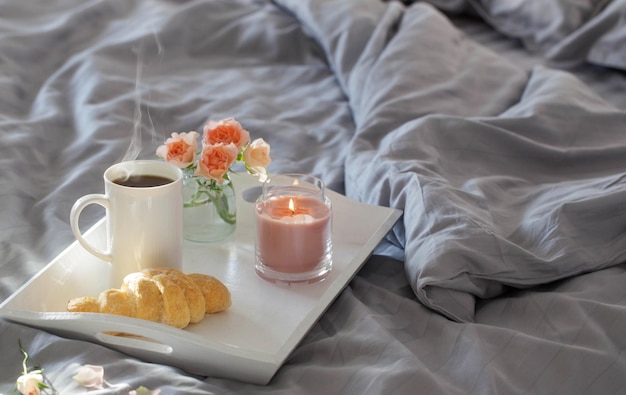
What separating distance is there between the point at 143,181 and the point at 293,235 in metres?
0.19

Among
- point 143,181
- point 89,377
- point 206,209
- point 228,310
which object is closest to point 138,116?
point 206,209

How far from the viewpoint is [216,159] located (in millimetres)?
1089

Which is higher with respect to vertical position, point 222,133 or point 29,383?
point 222,133

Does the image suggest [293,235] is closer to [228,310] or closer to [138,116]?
[228,310]

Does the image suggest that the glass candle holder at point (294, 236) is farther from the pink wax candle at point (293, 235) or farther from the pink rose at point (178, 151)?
the pink rose at point (178, 151)

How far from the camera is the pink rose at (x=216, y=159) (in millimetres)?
1087

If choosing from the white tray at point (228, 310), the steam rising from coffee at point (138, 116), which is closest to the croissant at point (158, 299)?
the white tray at point (228, 310)

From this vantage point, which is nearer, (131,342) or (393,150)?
(131,342)

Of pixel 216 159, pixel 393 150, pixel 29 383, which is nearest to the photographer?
pixel 29 383

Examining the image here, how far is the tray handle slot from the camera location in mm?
894

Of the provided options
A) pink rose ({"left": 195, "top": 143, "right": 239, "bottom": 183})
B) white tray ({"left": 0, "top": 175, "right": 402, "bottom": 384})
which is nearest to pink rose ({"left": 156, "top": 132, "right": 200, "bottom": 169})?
pink rose ({"left": 195, "top": 143, "right": 239, "bottom": 183})

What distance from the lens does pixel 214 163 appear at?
109 centimetres

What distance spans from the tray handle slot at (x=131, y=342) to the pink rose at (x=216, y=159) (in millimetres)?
258

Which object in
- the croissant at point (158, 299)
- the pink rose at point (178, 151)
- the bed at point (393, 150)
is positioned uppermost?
the pink rose at point (178, 151)
